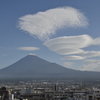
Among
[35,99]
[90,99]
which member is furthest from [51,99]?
[90,99]

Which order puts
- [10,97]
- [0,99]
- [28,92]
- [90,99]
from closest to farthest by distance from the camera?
[10,97] < [0,99] < [90,99] < [28,92]

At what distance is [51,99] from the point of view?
37.1m

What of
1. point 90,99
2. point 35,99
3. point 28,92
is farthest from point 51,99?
point 28,92

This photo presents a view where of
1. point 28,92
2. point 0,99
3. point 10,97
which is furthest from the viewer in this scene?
point 28,92

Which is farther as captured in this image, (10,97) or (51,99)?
(51,99)

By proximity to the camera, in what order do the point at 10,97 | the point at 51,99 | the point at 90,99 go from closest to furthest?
the point at 10,97 → the point at 90,99 → the point at 51,99

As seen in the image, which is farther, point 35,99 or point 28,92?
point 28,92

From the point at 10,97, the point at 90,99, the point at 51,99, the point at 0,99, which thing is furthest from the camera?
the point at 51,99

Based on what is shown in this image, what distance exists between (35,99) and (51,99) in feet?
7.97

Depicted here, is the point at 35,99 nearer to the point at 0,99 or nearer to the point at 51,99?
the point at 51,99

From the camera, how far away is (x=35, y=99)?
38438 mm

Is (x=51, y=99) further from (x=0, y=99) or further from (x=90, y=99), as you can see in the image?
(x=0, y=99)

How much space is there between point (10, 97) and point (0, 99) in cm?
191

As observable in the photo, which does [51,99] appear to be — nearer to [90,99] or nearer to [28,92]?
[90,99]
